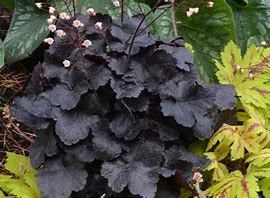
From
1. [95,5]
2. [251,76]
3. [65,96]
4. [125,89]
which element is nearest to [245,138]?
[251,76]

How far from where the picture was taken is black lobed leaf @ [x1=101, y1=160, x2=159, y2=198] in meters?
1.23

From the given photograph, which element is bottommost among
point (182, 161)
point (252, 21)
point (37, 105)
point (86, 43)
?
point (252, 21)

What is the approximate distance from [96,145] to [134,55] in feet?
0.77

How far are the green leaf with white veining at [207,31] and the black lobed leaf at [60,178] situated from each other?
60 cm

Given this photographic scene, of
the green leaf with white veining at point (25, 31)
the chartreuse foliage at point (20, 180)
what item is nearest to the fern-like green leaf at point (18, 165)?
the chartreuse foliage at point (20, 180)

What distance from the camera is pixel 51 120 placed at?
1319 mm

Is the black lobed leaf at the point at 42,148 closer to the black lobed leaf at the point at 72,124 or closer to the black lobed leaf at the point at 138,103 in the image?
the black lobed leaf at the point at 72,124

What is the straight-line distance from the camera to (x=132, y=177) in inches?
→ 49.0

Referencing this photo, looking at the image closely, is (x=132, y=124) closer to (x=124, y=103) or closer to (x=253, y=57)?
(x=124, y=103)

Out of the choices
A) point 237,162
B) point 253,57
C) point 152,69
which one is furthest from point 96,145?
point 253,57

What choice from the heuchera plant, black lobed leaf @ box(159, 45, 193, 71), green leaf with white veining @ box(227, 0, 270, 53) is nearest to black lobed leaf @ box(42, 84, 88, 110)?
the heuchera plant

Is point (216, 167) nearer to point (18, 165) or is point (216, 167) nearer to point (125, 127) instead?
point (125, 127)

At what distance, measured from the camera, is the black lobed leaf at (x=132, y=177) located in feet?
4.02

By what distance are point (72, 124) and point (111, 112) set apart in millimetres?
103
